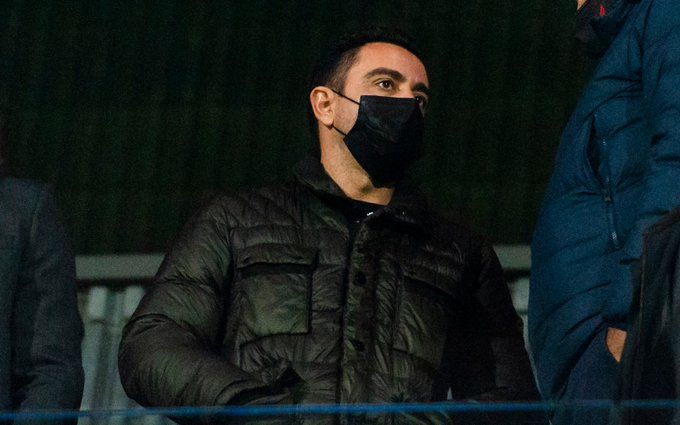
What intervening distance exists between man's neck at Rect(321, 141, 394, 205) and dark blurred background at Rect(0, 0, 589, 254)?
2681 mm

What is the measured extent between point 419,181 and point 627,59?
3163 mm

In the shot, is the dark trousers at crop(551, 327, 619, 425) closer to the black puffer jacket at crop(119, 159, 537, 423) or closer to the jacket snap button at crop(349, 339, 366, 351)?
the black puffer jacket at crop(119, 159, 537, 423)

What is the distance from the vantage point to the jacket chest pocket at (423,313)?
4.48m

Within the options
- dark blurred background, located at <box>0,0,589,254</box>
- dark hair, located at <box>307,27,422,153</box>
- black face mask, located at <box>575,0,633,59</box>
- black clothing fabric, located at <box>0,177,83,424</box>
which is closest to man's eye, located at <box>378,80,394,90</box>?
dark hair, located at <box>307,27,422,153</box>

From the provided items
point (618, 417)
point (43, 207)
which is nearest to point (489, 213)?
point (43, 207)

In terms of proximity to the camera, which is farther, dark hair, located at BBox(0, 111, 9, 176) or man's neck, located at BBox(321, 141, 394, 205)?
man's neck, located at BBox(321, 141, 394, 205)

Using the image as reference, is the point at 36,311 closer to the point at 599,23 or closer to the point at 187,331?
the point at 187,331

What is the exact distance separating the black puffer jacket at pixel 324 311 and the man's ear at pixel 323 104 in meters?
0.30

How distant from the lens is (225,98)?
26.0 ft

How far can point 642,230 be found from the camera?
4.11 meters

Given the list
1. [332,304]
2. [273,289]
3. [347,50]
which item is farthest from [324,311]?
[347,50]

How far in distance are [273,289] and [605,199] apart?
2.67 ft

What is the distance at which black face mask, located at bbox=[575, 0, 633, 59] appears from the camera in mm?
4613

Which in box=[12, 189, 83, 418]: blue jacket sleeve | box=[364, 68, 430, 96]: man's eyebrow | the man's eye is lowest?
box=[12, 189, 83, 418]: blue jacket sleeve
